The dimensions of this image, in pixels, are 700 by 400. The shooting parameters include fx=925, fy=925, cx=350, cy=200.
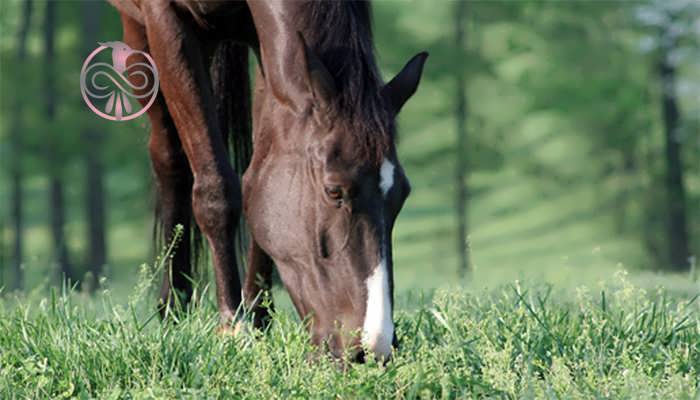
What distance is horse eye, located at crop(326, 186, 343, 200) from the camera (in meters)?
3.42

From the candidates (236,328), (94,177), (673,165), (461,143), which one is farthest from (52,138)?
(236,328)

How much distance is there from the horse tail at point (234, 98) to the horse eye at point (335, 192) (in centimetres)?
197

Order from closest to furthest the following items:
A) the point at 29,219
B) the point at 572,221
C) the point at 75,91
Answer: the point at 75,91 → the point at 572,221 → the point at 29,219

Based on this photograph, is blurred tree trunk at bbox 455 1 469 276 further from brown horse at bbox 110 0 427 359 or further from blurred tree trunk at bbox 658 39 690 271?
brown horse at bbox 110 0 427 359

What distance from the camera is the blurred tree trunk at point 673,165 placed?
20.2 meters

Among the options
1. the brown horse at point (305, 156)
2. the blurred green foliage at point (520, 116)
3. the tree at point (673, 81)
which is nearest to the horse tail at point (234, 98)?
the brown horse at point (305, 156)

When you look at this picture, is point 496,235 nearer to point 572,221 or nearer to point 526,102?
point 572,221

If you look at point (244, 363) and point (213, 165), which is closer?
point (244, 363)

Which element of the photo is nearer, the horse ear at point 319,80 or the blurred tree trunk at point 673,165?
the horse ear at point 319,80

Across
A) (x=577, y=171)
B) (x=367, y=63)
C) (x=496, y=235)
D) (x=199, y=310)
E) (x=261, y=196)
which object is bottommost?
(x=496, y=235)

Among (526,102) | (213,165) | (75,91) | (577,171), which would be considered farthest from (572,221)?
(213,165)

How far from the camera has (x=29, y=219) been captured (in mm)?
33219

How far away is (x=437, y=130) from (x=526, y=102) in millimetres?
3924

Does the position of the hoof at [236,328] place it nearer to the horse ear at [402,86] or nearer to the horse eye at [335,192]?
the horse eye at [335,192]
